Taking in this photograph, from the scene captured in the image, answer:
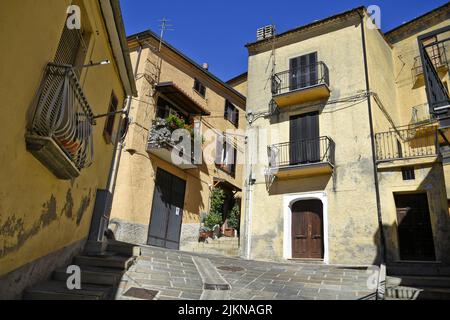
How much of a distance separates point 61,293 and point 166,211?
37.1 ft

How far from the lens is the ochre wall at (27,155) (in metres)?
3.95

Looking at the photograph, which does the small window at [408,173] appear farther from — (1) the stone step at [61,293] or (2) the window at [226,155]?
(1) the stone step at [61,293]

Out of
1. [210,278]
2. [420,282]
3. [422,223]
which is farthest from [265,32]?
[210,278]

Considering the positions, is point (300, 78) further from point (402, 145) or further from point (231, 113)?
point (231, 113)

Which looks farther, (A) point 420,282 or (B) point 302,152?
(B) point 302,152

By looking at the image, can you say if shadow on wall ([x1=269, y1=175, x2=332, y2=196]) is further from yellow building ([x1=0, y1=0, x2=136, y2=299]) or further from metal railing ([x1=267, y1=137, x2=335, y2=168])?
yellow building ([x1=0, y1=0, x2=136, y2=299])

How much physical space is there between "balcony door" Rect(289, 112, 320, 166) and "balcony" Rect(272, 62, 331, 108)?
740 mm

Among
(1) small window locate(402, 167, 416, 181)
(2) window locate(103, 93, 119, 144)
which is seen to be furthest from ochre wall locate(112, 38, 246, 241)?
(1) small window locate(402, 167, 416, 181)

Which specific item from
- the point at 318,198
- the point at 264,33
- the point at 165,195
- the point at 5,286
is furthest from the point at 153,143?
the point at 5,286

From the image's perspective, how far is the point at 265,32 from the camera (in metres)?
18.6

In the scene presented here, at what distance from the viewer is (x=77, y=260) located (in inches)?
279

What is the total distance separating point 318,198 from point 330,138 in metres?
2.38

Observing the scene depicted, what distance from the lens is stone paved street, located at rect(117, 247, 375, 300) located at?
632 centimetres

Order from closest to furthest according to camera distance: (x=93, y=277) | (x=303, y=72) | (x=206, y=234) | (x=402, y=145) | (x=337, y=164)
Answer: (x=93, y=277)
(x=337, y=164)
(x=402, y=145)
(x=303, y=72)
(x=206, y=234)
